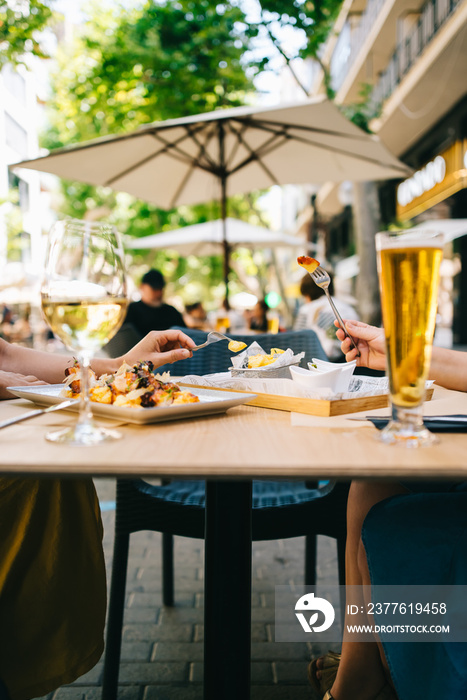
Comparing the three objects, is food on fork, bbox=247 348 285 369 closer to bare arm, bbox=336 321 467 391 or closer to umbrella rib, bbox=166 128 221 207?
bare arm, bbox=336 321 467 391

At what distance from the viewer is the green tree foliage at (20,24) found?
20.8ft

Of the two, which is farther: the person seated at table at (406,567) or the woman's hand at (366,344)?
the woman's hand at (366,344)

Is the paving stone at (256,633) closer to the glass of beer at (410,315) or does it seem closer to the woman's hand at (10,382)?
the woman's hand at (10,382)

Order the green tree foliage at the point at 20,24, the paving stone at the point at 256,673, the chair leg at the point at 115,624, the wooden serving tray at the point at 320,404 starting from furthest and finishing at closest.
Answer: the green tree foliage at the point at 20,24 < the paving stone at the point at 256,673 < the chair leg at the point at 115,624 < the wooden serving tray at the point at 320,404

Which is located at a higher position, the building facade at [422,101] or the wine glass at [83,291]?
the building facade at [422,101]

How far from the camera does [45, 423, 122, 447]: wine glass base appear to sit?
3.22 feet

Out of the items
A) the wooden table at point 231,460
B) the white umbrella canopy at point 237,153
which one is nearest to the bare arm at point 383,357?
the wooden table at point 231,460

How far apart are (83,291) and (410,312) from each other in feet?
1.78

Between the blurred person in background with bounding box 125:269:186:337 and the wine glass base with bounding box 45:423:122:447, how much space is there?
439 centimetres

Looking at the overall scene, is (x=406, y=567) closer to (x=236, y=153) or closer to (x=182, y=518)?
(x=182, y=518)

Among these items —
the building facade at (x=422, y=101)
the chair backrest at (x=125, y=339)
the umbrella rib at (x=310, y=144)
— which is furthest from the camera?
the building facade at (x=422, y=101)

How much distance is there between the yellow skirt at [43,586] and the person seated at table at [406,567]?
0.67 meters

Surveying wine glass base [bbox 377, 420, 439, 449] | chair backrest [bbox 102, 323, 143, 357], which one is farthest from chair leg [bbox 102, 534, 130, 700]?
chair backrest [bbox 102, 323, 143, 357]

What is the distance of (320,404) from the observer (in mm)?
1282
